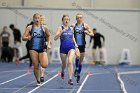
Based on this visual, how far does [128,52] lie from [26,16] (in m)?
6.43

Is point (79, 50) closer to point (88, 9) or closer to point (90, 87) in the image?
point (90, 87)

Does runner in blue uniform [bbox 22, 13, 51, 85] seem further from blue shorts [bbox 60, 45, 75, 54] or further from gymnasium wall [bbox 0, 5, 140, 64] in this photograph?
gymnasium wall [bbox 0, 5, 140, 64]

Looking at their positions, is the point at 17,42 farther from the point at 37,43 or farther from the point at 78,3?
the point at 37,43

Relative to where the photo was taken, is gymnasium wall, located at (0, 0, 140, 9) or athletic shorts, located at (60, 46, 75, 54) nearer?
athletic shorts, located at (60, 46, 75, 54)

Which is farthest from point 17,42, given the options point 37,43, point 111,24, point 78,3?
point 37,43

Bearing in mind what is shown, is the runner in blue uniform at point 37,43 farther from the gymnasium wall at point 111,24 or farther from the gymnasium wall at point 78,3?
the gymnasium wall at point 78,3

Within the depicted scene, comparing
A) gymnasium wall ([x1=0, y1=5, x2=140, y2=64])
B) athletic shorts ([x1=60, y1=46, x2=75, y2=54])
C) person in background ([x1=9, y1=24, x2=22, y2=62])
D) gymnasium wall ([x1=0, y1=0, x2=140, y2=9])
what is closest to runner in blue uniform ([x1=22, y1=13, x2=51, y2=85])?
athletic shorts ([x1=60, y1=46, x2=75, y2=54])

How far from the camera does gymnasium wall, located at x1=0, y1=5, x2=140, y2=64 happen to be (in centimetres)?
2700

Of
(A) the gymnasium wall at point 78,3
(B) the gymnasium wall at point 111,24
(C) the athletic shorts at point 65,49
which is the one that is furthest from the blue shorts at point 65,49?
(A) the gymnasium wall at point 78,3

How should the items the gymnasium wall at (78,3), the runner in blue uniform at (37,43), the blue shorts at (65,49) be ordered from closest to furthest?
the runner in blue uniform at (37,43) < the blue shorts at (65,49) < the gymnasium wall at (78,3)

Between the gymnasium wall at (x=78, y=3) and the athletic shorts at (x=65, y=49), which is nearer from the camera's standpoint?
the athletic shorts at (x=65, y=49)

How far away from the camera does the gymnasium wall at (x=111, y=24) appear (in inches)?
1063

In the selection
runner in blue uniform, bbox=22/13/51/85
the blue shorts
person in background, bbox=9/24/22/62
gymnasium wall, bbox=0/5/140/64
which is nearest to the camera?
runner in blue uniform, bbox=22/13/51/85

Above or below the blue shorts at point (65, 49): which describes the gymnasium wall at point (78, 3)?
above
